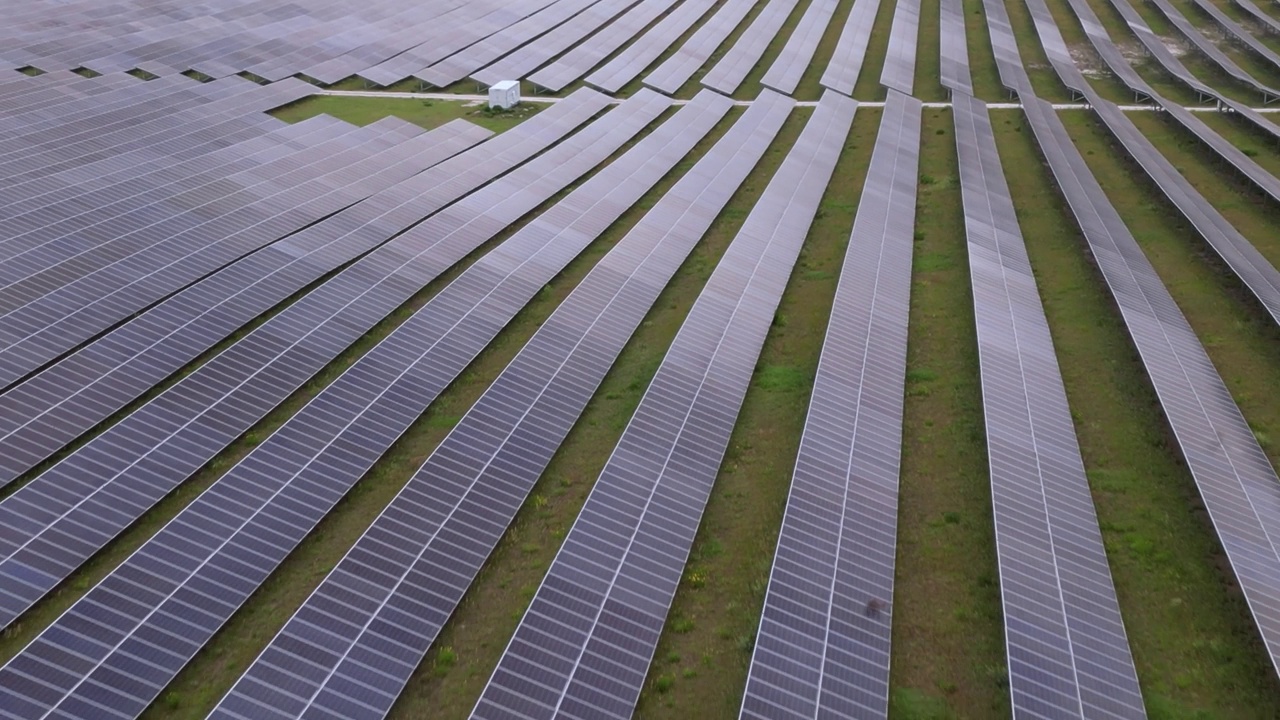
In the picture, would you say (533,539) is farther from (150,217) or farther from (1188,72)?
(1188,72)

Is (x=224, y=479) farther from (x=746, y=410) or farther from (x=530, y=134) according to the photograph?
(x=530, y=134)

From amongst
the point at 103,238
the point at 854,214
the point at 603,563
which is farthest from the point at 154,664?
the point at 854,214

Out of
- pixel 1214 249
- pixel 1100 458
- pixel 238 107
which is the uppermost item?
pixel 1214 249

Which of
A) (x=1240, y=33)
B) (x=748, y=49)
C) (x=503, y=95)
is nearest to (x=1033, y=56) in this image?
(x=1240, y=33)

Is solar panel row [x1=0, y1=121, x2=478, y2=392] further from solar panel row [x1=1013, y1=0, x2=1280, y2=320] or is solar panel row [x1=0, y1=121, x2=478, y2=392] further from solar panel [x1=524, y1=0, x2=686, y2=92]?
solar panel row [x1=1013, y1=0, x2=1280, y2=320]

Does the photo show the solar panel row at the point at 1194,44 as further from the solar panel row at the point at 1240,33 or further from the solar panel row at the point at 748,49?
the solar panel row at the point at 748,49

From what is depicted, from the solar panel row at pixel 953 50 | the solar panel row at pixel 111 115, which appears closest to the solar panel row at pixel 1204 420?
the solar panel row at pixel 953 50

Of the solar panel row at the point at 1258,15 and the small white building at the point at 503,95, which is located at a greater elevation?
the solar panel row at the point at 1258,15
